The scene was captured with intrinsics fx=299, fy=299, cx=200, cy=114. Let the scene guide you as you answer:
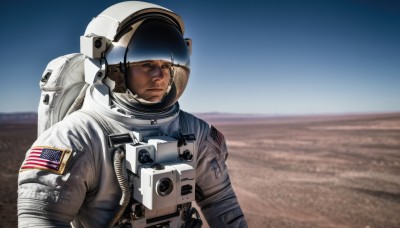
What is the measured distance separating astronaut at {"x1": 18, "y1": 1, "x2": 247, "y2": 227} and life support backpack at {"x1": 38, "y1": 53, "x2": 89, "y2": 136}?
14cm

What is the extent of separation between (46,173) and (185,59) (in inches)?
39.2

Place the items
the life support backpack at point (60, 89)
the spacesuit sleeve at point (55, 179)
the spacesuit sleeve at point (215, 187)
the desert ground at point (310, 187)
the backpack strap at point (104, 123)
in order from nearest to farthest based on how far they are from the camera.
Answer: the spacesuit sleeve at point (55, 179)
the backpack strap at point (104, 123)
the life support backpack at point (60, 89)
the spacesuit sleeve at point (215, 187)
the desert ground at point (310, 187)

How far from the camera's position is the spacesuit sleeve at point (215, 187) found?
209 cm

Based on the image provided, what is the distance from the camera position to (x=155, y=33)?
171cm

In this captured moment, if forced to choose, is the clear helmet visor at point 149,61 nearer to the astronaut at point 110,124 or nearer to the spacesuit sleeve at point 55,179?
the astronaut at point 110,124

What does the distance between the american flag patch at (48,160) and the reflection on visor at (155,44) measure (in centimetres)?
61

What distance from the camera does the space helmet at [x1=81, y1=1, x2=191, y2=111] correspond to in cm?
166

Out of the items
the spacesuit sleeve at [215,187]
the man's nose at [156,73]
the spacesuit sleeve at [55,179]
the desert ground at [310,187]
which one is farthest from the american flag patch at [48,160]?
the desert ground at [310,187]

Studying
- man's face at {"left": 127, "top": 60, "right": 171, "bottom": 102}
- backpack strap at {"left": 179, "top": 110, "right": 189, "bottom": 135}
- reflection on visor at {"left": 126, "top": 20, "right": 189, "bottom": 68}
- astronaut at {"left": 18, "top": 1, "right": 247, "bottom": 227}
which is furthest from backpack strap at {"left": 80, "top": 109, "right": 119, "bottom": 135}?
backpack strap at {"left": 179, "top": 110, "right": 189, "bottom": 135}

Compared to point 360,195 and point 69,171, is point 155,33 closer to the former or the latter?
point 69,171

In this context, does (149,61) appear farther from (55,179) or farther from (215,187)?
(215,187)

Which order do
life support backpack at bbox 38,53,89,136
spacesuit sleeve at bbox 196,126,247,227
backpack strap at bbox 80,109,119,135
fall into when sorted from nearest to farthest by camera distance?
backpack strap at bbox 80,109,119,135, life support backpack at bbox 38,53,89,136, spacesuit sleeve at bbox 196,126,247,227

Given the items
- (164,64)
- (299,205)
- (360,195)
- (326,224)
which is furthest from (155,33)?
(360,195)

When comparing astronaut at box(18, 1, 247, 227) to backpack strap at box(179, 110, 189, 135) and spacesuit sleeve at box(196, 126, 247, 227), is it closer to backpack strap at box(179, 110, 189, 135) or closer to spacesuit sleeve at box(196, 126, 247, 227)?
backpack strap at box(179, 110, 189, 135)
